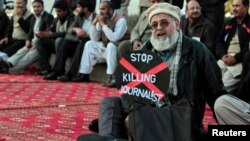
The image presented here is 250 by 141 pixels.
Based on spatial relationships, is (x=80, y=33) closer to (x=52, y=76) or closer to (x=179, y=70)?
(x=52, y=76)

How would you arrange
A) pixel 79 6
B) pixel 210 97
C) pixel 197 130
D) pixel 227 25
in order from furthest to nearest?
1. pixel 79 6
2. pixel 227 25
3. pixel 210 97
4. pixel 197 130

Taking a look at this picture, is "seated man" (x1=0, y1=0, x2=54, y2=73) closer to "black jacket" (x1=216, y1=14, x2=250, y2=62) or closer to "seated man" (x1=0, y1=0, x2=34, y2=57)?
"seated man" (x1=0, y1=0, x2=34, y2=57)

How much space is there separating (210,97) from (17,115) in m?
2.19

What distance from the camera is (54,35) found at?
877 centimetres

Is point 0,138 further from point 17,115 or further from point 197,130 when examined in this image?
point 197,130

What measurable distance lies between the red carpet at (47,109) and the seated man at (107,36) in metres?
0.41

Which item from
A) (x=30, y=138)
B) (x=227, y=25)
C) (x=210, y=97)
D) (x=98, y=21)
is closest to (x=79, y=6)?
(x=98, y=21)

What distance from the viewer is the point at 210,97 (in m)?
3.46

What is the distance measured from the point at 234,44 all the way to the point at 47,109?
Answer: 227 cm

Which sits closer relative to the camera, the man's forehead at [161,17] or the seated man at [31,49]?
the man's forehead at [161,17]

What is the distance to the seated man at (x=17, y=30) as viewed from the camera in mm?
9578

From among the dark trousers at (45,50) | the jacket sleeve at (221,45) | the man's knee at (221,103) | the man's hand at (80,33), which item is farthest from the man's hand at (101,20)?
the man's knee at (221,103)

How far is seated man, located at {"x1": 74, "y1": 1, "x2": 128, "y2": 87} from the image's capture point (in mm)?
7531

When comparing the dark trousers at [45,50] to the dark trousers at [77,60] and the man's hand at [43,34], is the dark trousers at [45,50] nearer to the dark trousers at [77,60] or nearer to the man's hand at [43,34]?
the man's hand at [43,34]
